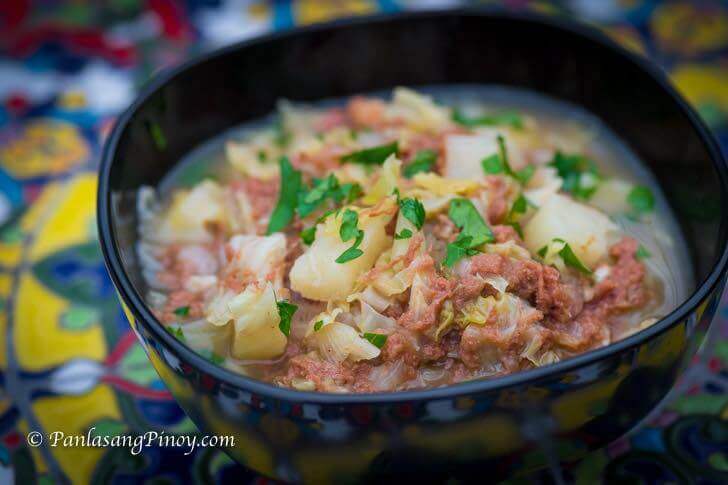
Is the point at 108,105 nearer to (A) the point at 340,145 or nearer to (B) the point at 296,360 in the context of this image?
(A) the point at 340,145

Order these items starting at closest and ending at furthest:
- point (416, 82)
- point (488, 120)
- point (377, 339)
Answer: point (377, 339) → point (488, 120) → point (416, 82)

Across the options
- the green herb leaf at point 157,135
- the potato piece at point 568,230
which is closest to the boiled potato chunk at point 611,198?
the potato piece at point 568,230

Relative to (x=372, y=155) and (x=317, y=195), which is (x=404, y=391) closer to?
(x=317, y=195)

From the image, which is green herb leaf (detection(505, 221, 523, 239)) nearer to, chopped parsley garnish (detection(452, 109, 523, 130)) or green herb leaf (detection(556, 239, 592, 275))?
green herb leaf (detection(556, 239, 592, 275))

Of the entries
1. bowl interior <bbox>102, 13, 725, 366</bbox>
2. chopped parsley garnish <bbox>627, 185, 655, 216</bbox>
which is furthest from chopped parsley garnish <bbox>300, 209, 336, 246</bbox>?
chopped parsley garnish <bbox>627, 185, 655, 216</bbox>

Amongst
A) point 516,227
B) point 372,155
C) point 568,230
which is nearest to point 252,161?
point 372,155

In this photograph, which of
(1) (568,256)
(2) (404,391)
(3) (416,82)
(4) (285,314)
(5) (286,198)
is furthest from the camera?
(3) (416,82)
